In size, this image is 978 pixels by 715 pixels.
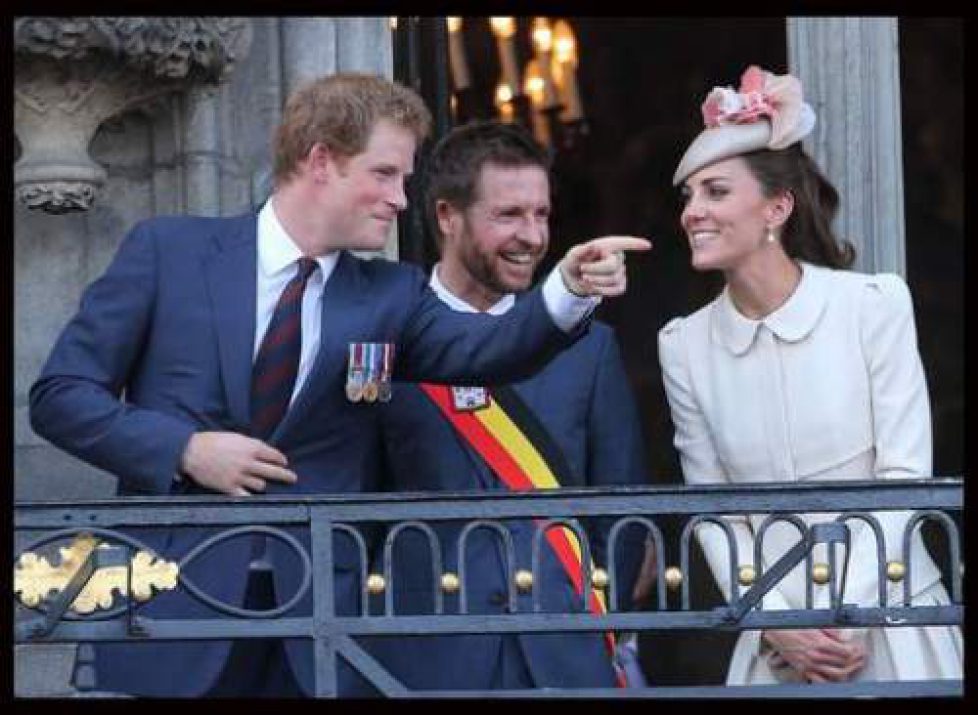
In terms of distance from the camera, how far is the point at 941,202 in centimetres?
1261

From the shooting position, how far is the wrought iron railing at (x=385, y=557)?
676 centimetres

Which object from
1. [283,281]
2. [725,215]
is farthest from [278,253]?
[725,215]

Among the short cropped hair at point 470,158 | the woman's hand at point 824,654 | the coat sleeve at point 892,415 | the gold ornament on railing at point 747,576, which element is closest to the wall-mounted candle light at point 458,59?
the short cropped hair at point 470,158

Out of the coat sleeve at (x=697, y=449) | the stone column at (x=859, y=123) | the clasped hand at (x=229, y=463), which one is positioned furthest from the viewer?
the stone column at (x=859, y=123)

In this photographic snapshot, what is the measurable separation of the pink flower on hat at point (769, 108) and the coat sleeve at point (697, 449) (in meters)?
0.46

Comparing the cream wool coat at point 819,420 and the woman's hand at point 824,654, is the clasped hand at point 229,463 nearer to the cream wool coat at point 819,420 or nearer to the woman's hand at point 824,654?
the cream wool coat at point 819,420

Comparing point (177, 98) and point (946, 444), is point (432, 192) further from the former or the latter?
point (946, 444)

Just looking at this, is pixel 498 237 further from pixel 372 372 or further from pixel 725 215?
pixel 372 372

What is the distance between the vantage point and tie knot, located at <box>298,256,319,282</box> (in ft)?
24.0

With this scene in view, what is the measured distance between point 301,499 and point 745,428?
1.36 m

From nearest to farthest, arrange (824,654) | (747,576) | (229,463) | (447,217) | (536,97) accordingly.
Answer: (747,576) < (229,463) < (824,654) < (447,217) < (536,97)

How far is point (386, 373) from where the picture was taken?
727 centimetres

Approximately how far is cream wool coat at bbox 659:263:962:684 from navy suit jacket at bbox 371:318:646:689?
16 centimetres

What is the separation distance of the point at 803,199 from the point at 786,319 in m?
0.28
